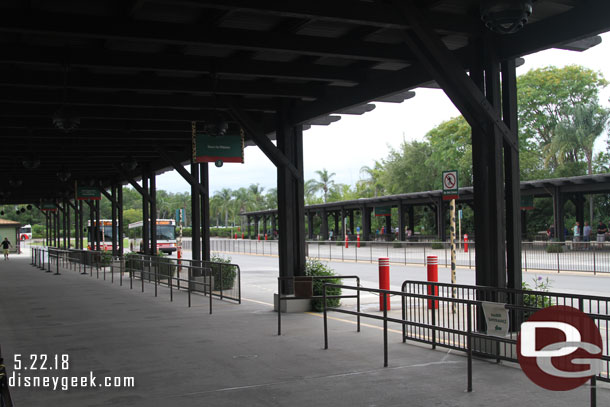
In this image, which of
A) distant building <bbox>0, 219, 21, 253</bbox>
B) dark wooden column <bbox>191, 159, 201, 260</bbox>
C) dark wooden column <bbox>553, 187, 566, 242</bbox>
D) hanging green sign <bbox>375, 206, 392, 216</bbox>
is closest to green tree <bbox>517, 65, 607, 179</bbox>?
hanging green sign <bbox>375, 206, 392, 216</bbox>

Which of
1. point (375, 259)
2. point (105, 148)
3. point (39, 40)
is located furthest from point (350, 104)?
point (375, 259)

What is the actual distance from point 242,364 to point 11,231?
60.2 meters

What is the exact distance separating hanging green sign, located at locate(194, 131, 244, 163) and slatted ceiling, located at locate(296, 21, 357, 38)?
442 centimetres

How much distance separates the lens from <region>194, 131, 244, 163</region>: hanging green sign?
12641 mm

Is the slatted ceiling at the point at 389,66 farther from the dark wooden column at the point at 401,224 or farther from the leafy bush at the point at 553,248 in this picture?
the dark wooden column at the point at 401,224

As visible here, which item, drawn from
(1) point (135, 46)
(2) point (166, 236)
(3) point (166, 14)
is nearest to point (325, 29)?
(3) point (166, 14)

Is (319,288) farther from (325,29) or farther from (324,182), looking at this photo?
(324,182)

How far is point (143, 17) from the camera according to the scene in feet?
26.2

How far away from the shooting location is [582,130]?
49969 mm

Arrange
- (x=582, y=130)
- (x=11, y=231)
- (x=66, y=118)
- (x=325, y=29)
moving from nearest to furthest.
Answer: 1. (x=325, y=29)
2. (x=66, y=118)
3. (x=582, y=130)
4. (x=11, y=231)

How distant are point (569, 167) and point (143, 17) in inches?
1993

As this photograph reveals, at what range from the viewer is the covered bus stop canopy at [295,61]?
7473mm

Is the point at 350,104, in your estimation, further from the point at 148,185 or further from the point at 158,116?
the point at 148,185

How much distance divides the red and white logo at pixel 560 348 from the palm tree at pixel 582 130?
1920 inches
